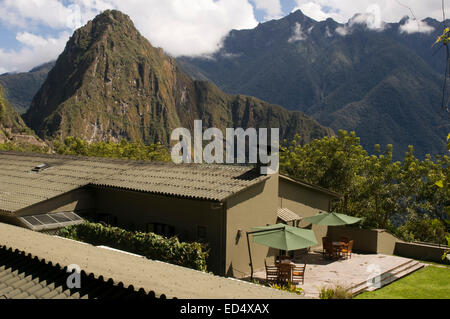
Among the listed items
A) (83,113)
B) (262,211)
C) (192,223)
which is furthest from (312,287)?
(83,113)

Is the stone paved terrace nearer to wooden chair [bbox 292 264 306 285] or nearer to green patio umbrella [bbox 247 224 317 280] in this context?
wooden chair [bbox 292 264 306 285]

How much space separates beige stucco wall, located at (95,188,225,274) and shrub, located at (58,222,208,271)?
0.56 meters

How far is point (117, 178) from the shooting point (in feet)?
58.6

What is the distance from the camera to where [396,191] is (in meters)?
28.3

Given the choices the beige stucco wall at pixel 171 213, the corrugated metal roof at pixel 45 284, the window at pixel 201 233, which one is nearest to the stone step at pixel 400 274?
the beige stucco wall at pixel 171 213

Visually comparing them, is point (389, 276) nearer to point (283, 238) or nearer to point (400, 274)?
point (400, 274)

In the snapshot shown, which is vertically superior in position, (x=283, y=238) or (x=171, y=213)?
(x=171, y=213)

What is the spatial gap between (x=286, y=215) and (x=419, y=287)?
18.1ft

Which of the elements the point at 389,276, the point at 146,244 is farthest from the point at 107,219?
the point at 389,276

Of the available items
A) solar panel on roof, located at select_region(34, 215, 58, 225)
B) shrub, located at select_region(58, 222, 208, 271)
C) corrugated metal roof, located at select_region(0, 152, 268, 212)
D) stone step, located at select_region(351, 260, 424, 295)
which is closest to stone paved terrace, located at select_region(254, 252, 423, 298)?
stone step, located at select_region(351, 260, 424, 295)

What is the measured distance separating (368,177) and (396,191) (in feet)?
6.94

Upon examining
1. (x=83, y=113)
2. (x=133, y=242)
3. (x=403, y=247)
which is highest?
(x=83, y=113)
